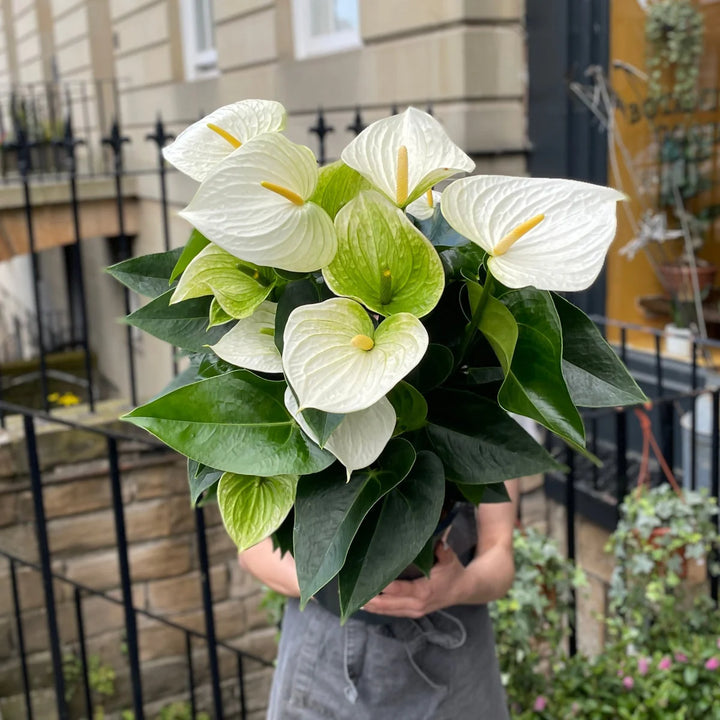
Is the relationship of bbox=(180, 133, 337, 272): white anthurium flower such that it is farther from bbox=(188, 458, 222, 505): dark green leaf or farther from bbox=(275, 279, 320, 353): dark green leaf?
bbox=(188, 458, 222, 505): dark green leaf

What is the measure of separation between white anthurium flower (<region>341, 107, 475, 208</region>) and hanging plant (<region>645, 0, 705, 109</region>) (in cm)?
406

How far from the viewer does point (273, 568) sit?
5.03 ft

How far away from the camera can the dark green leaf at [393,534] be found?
1002mm

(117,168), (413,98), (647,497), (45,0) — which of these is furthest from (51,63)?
(647,497)

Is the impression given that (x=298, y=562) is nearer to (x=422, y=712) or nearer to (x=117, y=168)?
(x=422, y=712)

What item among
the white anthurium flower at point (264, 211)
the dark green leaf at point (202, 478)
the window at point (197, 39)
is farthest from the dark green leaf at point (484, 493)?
the window at point (197, 39)

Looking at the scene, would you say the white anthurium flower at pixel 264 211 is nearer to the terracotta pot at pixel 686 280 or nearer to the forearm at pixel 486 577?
the forearm at pixel 486 577

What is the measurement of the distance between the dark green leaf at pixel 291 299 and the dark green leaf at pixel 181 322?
0.15 meters

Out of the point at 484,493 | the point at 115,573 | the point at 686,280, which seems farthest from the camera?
the point at 686,280

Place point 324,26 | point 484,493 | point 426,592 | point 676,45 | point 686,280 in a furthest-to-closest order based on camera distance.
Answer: point 324,26, point 686,280, point 676,45, point 426,592, point 484,493

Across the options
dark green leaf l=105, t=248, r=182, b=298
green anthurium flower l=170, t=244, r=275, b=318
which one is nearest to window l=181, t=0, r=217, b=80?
dark green leaf l=105, t=248, r=182, b=298

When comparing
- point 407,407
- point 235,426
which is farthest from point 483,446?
point 235,426

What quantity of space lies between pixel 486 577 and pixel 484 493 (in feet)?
1.04

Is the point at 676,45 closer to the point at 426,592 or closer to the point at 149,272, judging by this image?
the point at 426,592
